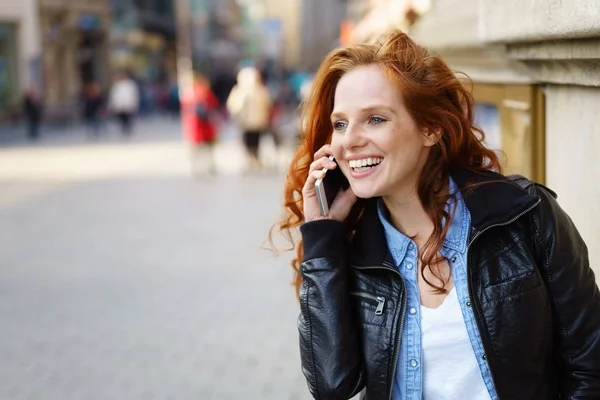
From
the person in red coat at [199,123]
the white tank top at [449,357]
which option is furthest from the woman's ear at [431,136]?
the person in red coat at [199,123]

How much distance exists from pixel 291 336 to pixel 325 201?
3984 millimetres

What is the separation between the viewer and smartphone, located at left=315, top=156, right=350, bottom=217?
93.5 inches

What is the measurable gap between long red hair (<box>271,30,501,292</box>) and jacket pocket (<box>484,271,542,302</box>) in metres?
0.13

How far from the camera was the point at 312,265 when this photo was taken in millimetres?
2271

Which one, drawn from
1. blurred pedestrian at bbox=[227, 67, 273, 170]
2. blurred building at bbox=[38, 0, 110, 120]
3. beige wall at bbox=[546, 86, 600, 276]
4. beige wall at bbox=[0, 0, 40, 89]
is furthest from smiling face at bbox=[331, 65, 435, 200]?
blurred building at bbox=[38, 0, 110, 120]

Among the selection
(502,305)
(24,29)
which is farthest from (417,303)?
(24,29)

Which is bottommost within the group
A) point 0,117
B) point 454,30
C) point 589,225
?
point 0,117

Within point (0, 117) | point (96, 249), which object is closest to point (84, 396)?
point (96, 249)

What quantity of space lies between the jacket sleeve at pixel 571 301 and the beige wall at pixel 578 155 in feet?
1.83

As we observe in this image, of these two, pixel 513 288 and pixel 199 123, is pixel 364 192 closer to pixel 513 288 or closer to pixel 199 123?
pixel 513 288

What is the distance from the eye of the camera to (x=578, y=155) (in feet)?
9.09

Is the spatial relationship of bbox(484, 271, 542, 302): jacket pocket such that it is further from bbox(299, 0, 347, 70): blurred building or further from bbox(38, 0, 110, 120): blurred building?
bbox(299, 0, 347, 70): blurred building

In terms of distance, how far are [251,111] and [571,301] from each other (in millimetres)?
15288

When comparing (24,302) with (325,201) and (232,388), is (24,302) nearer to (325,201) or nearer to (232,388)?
(232,388)
